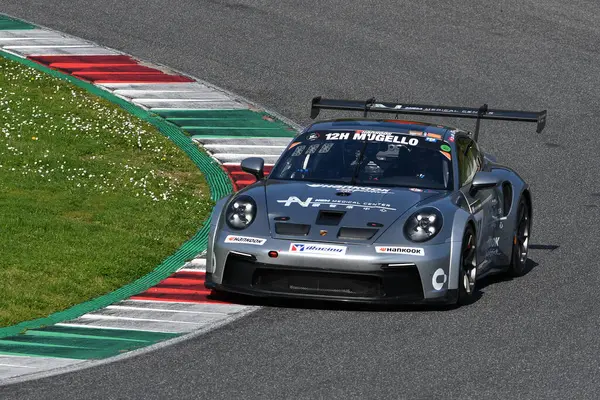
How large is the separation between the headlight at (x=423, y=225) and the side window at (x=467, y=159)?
2.93 ft

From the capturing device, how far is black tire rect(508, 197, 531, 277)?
11.2 meters

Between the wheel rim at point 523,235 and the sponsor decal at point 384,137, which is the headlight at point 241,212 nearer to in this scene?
the sponsor decal at point 384,137

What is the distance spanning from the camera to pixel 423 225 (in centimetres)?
980

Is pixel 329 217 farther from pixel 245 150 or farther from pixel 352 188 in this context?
pixel 245 150

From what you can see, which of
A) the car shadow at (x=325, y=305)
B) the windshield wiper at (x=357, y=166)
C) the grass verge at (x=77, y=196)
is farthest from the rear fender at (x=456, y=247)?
the grass verge at (x=77, y=196)

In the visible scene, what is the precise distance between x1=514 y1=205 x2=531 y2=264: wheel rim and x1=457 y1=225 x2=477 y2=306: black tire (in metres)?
1.21

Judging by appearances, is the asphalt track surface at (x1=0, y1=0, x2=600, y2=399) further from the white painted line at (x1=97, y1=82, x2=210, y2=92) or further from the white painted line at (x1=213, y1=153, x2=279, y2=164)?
the white painted line at (x1=213, y1=153, x2=279, y2=164)

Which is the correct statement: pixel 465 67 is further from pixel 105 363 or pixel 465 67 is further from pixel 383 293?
pixel 105 363

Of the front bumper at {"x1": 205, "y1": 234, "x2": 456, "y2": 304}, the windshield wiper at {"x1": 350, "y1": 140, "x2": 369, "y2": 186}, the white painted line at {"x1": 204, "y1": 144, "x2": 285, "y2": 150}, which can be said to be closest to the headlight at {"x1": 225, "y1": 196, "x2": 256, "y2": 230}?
the front bumper at {"x1": 205, "y1": 234, "x2": 456, "y2": 304}

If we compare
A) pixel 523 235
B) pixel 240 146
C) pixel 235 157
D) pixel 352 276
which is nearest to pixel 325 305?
pixel 352 276

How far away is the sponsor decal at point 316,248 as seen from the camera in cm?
952

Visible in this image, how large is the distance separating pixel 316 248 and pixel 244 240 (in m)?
0.57

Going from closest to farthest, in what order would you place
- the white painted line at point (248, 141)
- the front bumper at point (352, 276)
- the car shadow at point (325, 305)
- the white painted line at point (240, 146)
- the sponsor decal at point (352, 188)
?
the front bumper at point (352, 276) → the car shadow at point (325, 305) → the sponsor decal at point (352, 188) → the white painted line at point (240, 146) → the white painted line at point (248, 141)

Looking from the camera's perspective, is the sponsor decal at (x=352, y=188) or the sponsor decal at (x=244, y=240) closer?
the sponsor decal at (x=244, y=240)
